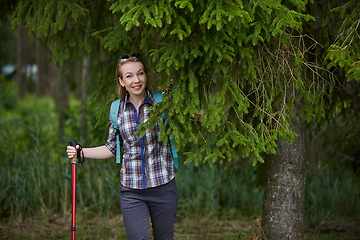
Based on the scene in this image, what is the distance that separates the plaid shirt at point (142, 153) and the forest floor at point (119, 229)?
5.95ft

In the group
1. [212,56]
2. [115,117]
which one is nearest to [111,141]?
[115,117]

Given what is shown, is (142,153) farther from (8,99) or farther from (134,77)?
(8,99)

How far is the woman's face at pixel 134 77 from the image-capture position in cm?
275

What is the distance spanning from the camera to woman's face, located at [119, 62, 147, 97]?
2752 mm

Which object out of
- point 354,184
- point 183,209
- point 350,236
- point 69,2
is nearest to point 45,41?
point 69,2

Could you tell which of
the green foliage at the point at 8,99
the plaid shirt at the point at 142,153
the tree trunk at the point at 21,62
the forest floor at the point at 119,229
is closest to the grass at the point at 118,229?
the forest floor at the point at 119,229

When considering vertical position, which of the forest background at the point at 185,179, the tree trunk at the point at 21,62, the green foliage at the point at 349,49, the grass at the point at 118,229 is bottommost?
the grass at the point at 118,229

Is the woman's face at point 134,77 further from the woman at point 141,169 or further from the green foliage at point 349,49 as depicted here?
the green foliage at point 349,49

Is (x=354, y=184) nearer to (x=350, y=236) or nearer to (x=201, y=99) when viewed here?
(x=350, y=236)

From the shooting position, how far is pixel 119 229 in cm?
468

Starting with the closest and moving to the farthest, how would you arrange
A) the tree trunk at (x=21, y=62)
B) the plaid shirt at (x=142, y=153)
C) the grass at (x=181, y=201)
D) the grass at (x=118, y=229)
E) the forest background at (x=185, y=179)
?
the plaid shirt at (x=142, y=153) → the forest background at (x=185, y=179) → the grass at (x=118, y=229) → the grass at (x=181, y=201) → the tree trunk at (x=21, y=62)

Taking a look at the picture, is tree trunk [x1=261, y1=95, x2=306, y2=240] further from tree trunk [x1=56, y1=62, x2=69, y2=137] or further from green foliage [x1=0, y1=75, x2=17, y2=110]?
green foliage [x1=0, y1=75, x2=17, y2=110]

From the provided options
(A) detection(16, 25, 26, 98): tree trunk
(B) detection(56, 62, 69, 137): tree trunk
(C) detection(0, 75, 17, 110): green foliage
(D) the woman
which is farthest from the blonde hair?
(A) detection(16, 25, 26, 98): tree trunk

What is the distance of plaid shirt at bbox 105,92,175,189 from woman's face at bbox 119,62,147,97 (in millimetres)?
120
